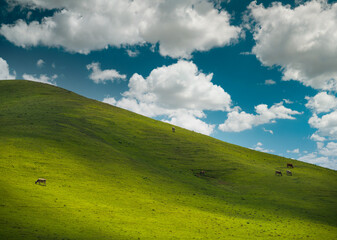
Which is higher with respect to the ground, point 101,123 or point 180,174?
point 101,123

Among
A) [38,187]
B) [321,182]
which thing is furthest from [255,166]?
[38,187]

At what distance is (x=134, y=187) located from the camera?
152 feet

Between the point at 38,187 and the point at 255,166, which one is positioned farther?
the point at 255,166

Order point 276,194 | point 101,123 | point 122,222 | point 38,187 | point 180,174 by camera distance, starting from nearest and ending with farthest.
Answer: point 122,222, point 38,187, point 276,194, point 180,174, point 101,123

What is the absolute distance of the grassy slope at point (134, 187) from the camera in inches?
1100

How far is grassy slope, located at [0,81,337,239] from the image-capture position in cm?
2794

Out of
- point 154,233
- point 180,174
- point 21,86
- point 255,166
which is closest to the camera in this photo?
point 154,233

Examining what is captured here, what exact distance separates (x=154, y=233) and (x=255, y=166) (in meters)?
56.0

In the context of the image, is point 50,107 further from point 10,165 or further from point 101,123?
point 10,165

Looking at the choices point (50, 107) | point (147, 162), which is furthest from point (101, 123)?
point (147, 162)

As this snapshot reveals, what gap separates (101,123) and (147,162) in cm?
2940

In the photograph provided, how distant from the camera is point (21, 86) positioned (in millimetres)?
123938

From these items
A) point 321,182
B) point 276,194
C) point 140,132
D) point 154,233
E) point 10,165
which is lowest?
point 154,233

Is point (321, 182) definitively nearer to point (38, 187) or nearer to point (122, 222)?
point (122, 222)
